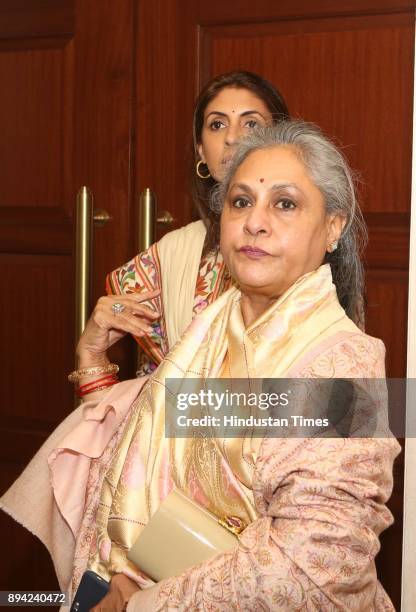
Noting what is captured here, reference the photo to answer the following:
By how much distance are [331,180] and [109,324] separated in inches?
20.1

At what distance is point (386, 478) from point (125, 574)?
39cm

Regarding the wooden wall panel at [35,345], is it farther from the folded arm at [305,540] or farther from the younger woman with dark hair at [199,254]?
the folded arm at [305,540]

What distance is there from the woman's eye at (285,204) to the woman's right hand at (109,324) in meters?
0.42

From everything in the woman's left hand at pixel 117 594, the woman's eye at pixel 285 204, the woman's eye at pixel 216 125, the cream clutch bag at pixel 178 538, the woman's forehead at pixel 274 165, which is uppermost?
the woman's eye at pixel 216 125

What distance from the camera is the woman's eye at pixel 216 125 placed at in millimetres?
1768

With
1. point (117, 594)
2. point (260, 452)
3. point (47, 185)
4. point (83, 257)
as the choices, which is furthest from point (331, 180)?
point (47, 185)

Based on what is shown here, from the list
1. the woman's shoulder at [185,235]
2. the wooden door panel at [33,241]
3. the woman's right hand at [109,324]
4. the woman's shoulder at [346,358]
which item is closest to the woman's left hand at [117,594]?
the woman's shoulder at [346,358]

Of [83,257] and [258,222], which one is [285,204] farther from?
[83,257]

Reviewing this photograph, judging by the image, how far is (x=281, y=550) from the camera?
112cm

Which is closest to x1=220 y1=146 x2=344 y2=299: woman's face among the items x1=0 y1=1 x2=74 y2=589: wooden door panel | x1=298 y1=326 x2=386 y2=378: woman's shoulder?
x1=298 y1=326 x2=386 y2=378: woman's shoulder

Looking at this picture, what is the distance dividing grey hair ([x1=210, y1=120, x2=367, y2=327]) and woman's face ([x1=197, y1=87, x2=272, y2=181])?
0.27 metres

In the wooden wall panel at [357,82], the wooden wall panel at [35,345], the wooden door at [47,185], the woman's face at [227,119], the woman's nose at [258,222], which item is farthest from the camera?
the wooden wall panel at [35,345]

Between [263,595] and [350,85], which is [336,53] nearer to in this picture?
[350,85]

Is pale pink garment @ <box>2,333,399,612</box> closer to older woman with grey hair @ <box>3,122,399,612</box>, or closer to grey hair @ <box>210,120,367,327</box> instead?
older woman with grey hair @ <box>3,122,399,612</box>
